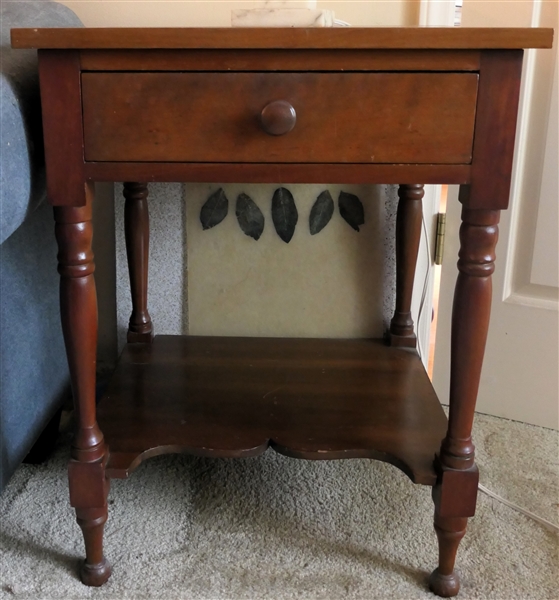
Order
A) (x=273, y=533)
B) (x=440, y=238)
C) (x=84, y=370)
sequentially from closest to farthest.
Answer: (x=84, y=370)
(x=273, y=533)
(x=440, y=238)

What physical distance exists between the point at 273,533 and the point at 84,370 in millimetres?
368

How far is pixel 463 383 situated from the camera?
772mm

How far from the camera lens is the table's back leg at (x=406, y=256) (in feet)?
3.59

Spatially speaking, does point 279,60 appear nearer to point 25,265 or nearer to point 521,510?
point 25,265

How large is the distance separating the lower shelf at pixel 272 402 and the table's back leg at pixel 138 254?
35mm

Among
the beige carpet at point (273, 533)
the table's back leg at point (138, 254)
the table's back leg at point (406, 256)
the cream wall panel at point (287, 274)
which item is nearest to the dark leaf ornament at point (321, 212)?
the cream wall panel at point (287, 274)

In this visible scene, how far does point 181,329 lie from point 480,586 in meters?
0.69

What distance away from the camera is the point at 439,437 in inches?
Result: 35.4

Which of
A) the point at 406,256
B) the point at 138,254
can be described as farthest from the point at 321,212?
the point at 138,254

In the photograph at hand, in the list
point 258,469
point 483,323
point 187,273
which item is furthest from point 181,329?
point 483,323

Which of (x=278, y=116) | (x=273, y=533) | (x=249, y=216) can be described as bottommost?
(x=273, y=533)

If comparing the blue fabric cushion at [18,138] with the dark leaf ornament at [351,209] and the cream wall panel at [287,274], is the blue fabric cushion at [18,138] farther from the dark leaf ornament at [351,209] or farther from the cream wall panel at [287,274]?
the dark leaf ornament at [351,209]

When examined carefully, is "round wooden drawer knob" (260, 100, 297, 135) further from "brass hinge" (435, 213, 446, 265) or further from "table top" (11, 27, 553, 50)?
"brass hinge" (435, 213, 446, 265)

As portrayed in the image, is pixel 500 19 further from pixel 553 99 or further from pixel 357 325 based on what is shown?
pixel 357 325
